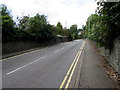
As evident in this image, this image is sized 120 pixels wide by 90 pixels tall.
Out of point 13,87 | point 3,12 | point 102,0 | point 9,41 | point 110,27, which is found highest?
point 3,12

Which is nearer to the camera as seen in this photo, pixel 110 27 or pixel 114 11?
pixel 114 11

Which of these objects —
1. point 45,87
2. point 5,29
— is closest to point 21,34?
point 5,29

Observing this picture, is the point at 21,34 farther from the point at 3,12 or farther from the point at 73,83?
the point at 73,83

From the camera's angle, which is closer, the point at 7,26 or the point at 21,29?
the point at 7,26

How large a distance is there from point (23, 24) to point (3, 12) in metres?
7.94

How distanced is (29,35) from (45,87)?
71.3 ft

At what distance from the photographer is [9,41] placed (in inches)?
756

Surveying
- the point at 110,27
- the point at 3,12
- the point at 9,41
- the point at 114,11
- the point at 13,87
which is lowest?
the point at 13,87

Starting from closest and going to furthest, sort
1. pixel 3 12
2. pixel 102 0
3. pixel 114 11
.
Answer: pixel 114 11 → pixel 102 0 → pixel 3 12

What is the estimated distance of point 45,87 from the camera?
5.61 meters

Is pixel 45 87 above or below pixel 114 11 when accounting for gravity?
below

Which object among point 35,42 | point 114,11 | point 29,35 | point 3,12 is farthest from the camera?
point 35,42

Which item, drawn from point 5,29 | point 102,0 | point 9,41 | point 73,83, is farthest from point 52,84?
point 9,41

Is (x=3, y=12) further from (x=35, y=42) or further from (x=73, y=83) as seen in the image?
(x=73, y=83)
